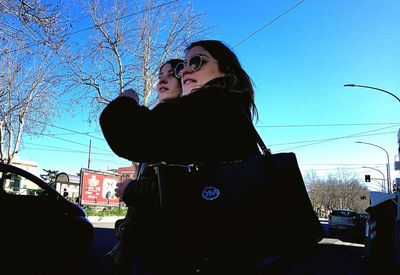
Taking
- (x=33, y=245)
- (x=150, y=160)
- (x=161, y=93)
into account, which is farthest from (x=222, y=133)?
(x=33, y=245)

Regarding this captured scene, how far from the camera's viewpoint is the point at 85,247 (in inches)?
232

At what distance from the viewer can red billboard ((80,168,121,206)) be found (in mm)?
24141

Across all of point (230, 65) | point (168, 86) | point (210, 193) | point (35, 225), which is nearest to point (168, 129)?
point (210, 193)

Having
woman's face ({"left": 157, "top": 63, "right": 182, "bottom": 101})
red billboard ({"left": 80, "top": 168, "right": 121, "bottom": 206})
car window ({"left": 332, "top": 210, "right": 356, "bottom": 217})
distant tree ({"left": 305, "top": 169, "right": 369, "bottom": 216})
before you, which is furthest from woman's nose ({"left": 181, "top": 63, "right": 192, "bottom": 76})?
distant tree ({"left": 305, "top": 169, "right": 369, "bottom": 216})

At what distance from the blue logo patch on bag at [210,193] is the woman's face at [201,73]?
494 mm

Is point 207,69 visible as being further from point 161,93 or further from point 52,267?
point 52,267

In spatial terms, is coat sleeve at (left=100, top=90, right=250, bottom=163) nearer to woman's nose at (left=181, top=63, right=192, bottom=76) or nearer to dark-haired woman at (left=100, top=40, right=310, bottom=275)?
dark-haired woman at (left=100, top=40, right=310, bottom=275)

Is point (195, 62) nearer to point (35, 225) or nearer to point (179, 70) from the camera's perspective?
point (179, 70)

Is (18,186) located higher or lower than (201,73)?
lower

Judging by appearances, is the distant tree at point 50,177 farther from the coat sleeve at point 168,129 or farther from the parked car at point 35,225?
the coat sleeve at point 168,129

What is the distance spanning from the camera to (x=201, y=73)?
54.6 inches

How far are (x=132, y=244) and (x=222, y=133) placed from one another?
0.49 metres

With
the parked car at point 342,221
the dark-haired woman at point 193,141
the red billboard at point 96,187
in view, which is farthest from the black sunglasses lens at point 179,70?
the red billboard at point 96,187

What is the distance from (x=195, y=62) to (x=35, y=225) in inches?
181
